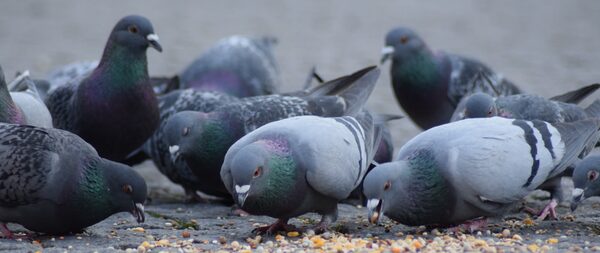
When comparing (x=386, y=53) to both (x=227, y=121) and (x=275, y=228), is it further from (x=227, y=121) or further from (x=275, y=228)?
(x=275, y=228)

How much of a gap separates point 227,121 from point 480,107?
1649mm

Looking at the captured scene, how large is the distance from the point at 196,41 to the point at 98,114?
7623 millimetres

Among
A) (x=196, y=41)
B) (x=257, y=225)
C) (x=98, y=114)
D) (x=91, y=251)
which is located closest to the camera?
(x=91, y=251)

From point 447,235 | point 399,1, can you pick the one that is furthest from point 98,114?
point 399,1

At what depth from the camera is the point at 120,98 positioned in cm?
736

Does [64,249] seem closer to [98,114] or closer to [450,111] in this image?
[98,114]

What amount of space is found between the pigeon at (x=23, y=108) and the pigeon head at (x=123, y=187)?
43.4 inches

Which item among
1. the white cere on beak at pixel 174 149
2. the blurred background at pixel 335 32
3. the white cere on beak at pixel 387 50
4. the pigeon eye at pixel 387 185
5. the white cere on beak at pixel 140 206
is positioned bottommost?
the blurred background at pixel 335 32

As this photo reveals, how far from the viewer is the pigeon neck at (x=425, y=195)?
5691 millimetres

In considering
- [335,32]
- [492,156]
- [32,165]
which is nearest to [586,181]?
[492,156]

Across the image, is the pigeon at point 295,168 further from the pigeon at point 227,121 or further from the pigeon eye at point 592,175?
the pigeon eye at point 592,175

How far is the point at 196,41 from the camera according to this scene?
14922 mm

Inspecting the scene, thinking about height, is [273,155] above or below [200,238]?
above

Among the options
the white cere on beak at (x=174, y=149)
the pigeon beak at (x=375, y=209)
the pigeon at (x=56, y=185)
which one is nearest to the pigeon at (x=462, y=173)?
the pigeon beak at (x=375, y=209)
